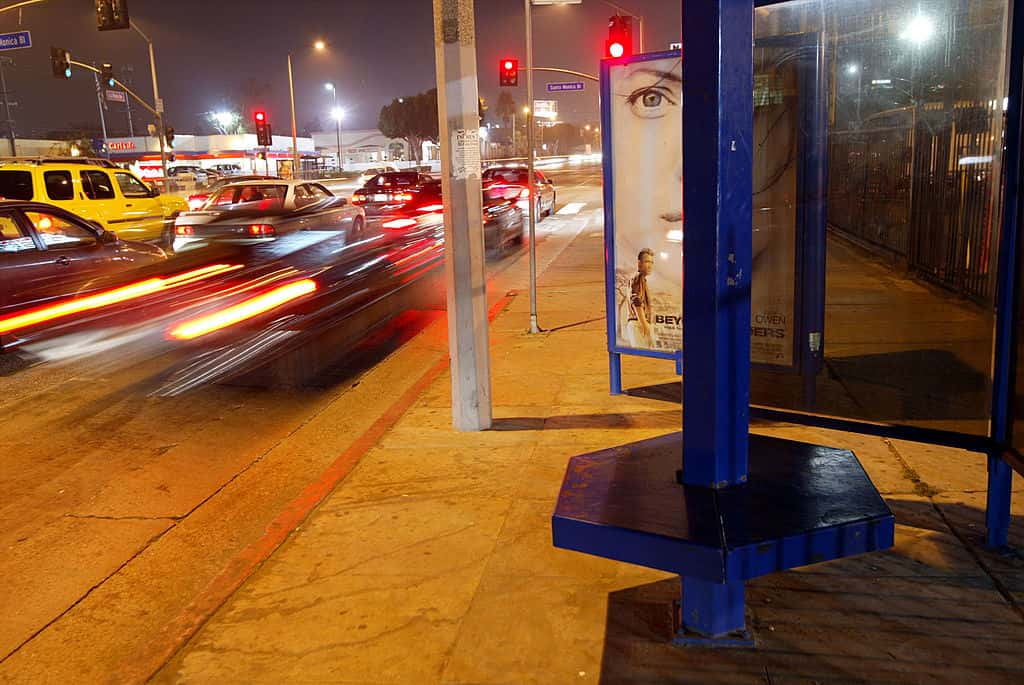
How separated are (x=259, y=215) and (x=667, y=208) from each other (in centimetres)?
1415

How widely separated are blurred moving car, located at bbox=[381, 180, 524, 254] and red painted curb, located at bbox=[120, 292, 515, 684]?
10.6 m

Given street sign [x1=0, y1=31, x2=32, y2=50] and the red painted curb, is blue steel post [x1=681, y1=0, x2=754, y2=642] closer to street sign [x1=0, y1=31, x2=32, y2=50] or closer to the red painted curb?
the red painted curb

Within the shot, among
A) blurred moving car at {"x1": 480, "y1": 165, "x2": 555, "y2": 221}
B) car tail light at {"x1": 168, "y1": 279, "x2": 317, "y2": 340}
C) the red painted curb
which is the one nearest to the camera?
the red painted curb

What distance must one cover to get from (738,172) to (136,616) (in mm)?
3433

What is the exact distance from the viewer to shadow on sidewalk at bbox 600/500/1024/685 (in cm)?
345

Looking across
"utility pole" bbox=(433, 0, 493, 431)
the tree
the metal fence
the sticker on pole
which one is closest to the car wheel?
the metal fence

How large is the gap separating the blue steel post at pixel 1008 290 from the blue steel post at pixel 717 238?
1.24 m

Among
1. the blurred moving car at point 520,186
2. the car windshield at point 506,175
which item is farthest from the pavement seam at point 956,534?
the car windshield at point 506,175

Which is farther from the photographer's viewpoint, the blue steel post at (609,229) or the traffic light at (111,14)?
the traffic light at (111,14)

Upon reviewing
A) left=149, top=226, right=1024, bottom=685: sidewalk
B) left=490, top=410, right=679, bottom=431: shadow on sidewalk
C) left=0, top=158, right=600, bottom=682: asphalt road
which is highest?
left=490, top=410, right=679, bottom=431: shadow on sidewalk

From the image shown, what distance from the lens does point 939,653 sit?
3.54 metres

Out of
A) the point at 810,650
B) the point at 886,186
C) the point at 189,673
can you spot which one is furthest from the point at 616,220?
the point at 886,186

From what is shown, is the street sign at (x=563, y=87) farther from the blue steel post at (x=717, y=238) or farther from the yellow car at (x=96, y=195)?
the blue steel post at (x=717, y=238)

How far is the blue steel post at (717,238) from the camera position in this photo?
3283 mm
